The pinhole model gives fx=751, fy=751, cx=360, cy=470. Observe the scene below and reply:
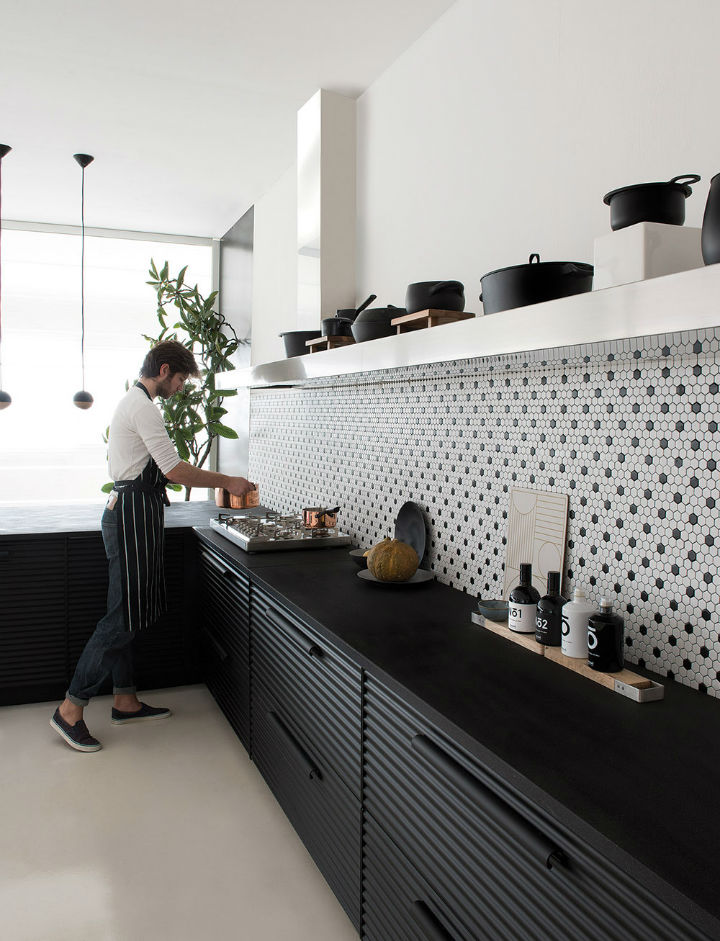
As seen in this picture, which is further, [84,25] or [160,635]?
[160,635]

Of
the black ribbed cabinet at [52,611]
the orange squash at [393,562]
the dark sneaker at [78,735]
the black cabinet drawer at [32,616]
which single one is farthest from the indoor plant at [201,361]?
the orange squash at [393,562]

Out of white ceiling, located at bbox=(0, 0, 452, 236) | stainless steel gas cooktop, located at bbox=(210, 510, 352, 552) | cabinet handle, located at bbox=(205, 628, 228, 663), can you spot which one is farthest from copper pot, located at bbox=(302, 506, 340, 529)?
white ceiling, located at bbox=(0, 0, 452, 236)

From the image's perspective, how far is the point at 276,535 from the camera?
10.1 ft

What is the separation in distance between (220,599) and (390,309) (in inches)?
60.1

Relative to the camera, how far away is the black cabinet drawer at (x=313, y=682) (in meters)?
1.78

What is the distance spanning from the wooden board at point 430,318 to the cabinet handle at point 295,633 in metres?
0.91

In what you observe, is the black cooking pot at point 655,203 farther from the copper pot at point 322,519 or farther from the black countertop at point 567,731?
the copper pot at point 322,519

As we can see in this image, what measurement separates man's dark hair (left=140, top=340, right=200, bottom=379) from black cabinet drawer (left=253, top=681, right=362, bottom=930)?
1.40m

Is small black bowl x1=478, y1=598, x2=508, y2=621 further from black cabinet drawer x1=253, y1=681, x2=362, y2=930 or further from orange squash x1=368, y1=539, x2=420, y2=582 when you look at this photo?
black cabinet drawer x1=253, y1=681, x2=362, y2=930

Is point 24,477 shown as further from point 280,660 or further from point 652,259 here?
point 652,259

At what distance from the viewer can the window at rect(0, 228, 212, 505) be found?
5.77m

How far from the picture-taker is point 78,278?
19.3 ft

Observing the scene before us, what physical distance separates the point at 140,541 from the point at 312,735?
1.33m

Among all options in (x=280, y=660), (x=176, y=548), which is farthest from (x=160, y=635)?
(x=280, y=660)
